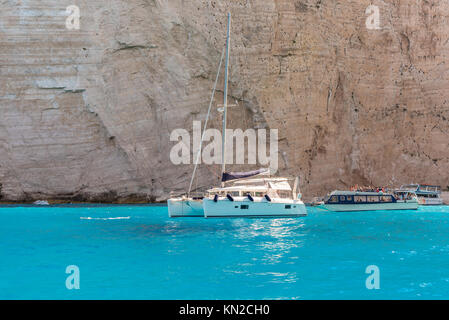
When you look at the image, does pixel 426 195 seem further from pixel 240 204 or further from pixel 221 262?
pixel 221 262

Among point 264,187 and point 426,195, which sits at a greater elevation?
point 264,187

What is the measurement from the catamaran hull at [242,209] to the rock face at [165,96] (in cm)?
1564

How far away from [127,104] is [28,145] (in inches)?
357

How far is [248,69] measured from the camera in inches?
1750

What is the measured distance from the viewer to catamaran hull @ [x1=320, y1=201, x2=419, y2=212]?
36.5m

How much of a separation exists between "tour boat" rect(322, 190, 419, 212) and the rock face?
7.23m

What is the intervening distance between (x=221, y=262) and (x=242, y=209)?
1396 cm

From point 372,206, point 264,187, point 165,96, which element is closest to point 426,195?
point 372,206

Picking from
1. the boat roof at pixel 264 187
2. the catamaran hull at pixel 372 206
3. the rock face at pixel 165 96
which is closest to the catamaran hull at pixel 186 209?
the boat roof at pixel 264 187

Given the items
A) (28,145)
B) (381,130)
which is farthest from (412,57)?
(28,145)

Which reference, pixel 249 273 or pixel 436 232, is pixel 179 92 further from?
pixel 249 273

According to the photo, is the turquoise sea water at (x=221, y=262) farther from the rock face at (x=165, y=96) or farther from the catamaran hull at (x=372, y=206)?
the rock face at (x=165, y=96)

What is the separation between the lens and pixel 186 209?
27.9 meters

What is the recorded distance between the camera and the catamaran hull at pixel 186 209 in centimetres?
2772
